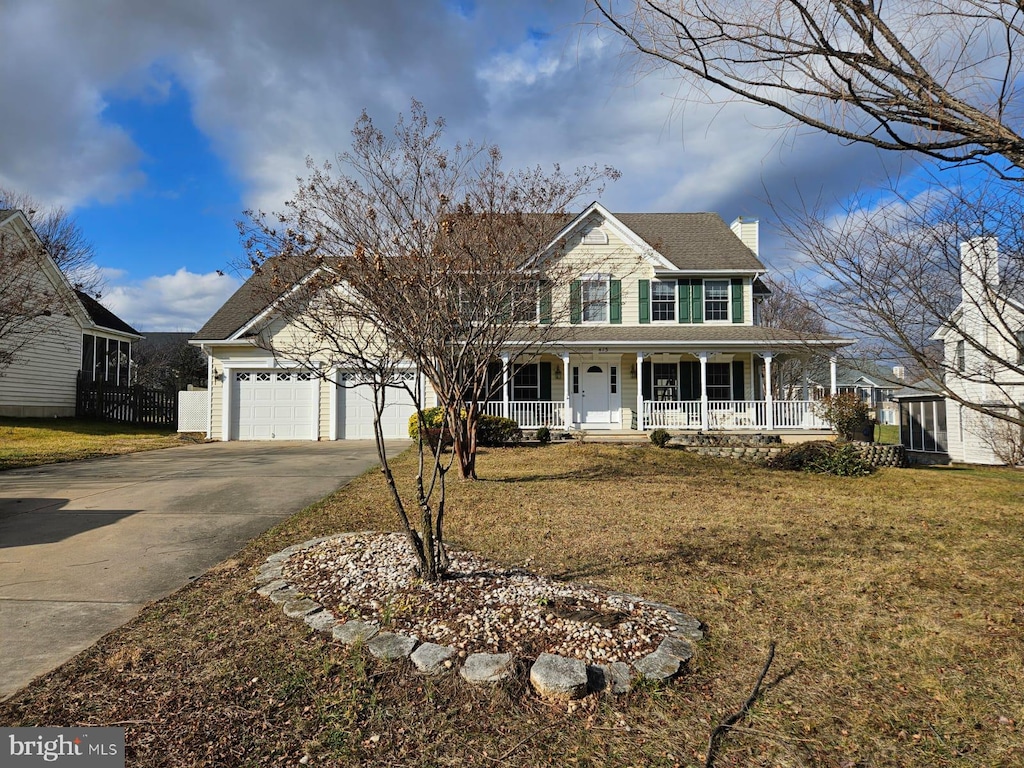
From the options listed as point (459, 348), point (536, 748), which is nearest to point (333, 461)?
point (459, 348)

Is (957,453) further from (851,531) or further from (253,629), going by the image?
(253,629)

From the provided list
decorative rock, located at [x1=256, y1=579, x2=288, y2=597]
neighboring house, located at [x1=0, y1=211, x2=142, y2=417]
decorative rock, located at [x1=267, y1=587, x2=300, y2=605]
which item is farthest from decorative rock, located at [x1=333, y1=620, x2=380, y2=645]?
neighboring house, located at [x1=0, y1=211, x2=142, y2=417]

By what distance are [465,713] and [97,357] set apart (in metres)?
26.4

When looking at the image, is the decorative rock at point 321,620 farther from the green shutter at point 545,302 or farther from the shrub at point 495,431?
the shrub at point 495,431

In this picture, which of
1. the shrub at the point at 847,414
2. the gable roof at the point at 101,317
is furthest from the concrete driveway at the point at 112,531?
the gable roof at the point at 101,317

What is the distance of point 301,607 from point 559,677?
188cm

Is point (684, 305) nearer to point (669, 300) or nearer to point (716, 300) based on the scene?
point (669, 300)

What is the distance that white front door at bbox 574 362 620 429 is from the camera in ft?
55.6

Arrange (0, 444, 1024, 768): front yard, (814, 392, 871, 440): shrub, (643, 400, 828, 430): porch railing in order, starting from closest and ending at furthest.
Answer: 1. (0, 444, 1024, 768): front yard
2. (814, 392, 871, 440): shrub
3. (643, 400, 828, 430): porch railing

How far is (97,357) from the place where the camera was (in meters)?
23.0

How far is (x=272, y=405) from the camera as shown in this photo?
1722 centimetres

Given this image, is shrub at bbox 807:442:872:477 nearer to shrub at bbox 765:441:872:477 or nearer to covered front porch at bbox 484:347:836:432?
shrub at bbox 765:441:872:477

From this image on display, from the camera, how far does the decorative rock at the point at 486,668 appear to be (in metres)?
2.84

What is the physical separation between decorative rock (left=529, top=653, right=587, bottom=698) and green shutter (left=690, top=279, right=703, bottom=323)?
1528cm
